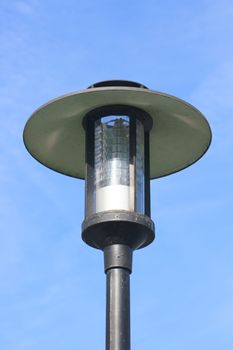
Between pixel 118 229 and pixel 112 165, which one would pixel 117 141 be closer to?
pixel 112 165

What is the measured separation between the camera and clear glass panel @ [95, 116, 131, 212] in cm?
834

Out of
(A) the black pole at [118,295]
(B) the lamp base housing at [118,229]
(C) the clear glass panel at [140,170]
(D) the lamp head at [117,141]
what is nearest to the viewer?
(A) the black pole at [118,295]

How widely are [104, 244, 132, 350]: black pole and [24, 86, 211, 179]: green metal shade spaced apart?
4.17 ft

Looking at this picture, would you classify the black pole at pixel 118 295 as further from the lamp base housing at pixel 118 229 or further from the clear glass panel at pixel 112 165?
the clear glass panel at pixel 112 165

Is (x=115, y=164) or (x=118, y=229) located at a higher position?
(x=115, y=164)

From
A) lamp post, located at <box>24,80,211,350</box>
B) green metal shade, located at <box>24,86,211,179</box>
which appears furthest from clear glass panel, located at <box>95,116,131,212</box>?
green metal shade, located at <box>24,86,211,179</box>

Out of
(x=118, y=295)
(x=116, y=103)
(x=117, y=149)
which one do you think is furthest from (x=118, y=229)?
(x=116, y=103)

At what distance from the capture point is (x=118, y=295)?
8.02m

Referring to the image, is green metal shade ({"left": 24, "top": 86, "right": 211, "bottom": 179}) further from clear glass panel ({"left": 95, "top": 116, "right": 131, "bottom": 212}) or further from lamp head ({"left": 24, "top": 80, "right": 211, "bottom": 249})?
clear glass panel ({"left": 95, "top": 116, "right": 131, "bottom": 212})

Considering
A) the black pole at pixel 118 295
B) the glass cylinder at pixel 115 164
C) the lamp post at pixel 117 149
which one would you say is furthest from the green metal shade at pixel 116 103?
the black pole at pixel 118 295

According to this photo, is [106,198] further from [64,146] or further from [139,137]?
[64,146]

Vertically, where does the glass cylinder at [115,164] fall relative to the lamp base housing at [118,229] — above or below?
above

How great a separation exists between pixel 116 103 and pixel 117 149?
1.32 ft

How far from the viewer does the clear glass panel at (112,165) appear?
27.4 feet
